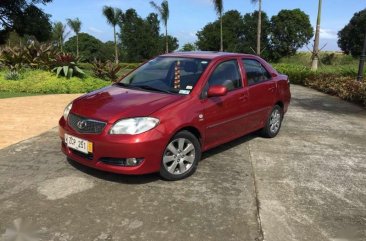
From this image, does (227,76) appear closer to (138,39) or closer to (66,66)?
(66,66)

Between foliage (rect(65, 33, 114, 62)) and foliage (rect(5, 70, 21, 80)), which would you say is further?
foliage (rect(65, 33, 114, 62))

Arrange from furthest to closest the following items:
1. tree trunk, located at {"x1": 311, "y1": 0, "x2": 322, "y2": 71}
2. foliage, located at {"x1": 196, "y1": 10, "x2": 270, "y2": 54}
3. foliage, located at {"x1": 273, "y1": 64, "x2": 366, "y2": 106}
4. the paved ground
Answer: foliage, located at {"x1": 196, "y1": 10, "x2": 270, "y2": 54} → tree trunk, located at {"x1": 311, "y1": 0, "x2": 322, "y2": 71} → foliage, located at {"x1": 273, "y1": 64, "x2": 366, "y2": 106} → the paved ground

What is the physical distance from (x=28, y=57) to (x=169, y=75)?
398 inches

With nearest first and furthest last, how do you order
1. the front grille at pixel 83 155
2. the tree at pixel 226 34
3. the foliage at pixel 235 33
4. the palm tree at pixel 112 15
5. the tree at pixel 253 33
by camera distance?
the front grille at pixel 83 155 → the palm tree at pixel 112 15 → the tree at pixel 253 33 → the foliage at pixel 235 33 → the tree at pixel 226 34

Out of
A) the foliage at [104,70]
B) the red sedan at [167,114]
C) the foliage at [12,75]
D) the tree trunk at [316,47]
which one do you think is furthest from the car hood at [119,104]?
the tree trunk at [316,47]

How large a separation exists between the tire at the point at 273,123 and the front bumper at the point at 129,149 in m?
2.87

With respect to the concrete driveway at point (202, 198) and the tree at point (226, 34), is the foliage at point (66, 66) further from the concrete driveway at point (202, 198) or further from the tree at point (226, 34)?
the tree at point (226, 34)

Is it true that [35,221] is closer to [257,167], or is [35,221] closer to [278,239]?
[278,239]

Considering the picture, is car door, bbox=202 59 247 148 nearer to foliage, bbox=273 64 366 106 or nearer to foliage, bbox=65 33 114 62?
foliage, bbox=273 64 366 106

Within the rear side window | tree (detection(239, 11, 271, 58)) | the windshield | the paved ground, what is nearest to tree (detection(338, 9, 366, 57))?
tree (detection(239, 11, 271, 58))

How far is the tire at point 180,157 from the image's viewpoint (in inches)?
187

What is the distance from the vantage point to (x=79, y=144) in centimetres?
470

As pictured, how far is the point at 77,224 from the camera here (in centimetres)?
375

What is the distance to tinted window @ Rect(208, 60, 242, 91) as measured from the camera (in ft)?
18.3
